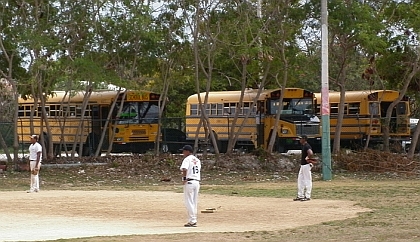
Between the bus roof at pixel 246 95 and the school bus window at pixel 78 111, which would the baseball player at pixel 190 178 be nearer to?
the bus roof at pixel 246 95

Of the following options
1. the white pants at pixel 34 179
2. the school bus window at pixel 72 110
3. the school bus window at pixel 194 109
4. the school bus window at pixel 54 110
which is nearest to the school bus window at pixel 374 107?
the school bus window at pixel 194 109

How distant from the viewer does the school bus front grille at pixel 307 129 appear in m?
48.6

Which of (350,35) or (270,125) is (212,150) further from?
(350,35)

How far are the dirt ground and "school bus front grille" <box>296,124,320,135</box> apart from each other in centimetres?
1613

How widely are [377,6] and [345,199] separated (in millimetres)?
16258

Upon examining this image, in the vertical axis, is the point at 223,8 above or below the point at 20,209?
above

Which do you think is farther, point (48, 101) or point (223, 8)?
point (48, 101)

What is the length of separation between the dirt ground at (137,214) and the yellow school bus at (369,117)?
1989 cm

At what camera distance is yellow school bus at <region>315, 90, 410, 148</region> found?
51.1 m

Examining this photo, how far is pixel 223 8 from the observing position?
43.3 m

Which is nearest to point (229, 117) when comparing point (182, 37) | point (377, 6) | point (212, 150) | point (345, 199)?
point (212, 150)

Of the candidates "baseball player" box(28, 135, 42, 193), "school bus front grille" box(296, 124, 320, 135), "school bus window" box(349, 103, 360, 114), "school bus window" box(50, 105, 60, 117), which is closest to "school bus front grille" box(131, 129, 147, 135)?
"school bus window" box(50, 105, 60, 117)

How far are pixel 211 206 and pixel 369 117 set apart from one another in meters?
24.0

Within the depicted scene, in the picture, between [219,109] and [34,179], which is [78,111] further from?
[34,179]
